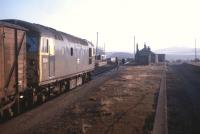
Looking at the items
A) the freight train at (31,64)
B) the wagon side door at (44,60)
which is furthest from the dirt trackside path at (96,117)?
the wagon side door at (44,60)

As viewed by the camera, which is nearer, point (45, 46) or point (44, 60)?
point (44, 60)

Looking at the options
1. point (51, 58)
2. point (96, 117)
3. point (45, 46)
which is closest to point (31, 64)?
point (45, 46)

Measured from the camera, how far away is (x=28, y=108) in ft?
61.9

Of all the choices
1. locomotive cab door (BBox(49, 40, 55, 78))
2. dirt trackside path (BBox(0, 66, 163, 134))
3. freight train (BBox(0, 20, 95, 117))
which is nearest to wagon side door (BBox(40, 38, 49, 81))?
freight train (BBox(0, 20, 95, 117))

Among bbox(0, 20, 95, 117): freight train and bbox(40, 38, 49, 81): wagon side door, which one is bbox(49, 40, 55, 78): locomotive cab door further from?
bbox(40, 38, 49, 81): wagon side door

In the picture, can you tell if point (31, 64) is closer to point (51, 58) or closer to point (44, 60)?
point (44, 60)

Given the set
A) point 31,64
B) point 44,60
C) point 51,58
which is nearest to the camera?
point 31,64

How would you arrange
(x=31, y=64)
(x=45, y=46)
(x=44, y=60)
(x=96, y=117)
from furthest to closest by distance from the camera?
(x=45, y=46), (x=44, y=60), (x=31, y=64), (x=96, y=117)

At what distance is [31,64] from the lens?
60.6 ft

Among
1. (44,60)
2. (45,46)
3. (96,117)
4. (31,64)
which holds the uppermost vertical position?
(45,46)

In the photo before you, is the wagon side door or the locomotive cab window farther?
the locomotive cab window

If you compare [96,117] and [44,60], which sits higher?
[44,60]

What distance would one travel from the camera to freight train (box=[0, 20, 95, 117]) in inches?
580

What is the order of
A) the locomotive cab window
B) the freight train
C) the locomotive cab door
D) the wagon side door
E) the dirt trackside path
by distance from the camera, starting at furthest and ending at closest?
the locomotive cab door → the locomotive cab window → the wagon side door → the freight train → the dirt trackside path
